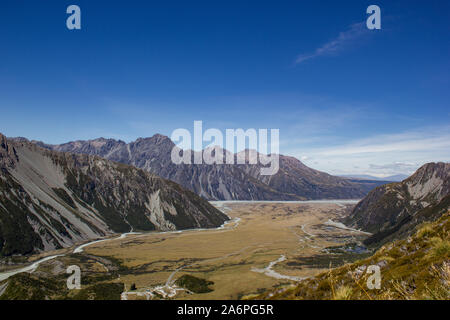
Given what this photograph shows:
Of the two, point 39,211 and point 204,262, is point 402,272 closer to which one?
point 204,262

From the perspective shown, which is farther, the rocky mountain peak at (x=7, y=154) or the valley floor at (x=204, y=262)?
the rocky mountain peak at (x=7, y=154)

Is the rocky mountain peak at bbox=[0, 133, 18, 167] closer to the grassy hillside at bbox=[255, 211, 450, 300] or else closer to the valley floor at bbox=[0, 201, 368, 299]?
the valley floor at bbox=[0, 201, 368, 299]

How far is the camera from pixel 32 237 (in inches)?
5094

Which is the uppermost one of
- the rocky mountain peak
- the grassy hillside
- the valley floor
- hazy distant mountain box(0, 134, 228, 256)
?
the rocky mountain peak

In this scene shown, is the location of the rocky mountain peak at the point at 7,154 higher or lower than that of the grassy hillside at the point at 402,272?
higher

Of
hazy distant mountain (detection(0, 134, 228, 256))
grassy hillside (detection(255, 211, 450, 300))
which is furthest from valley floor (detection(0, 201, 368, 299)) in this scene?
grassy hillside (detection(255, 211, 450, 300))

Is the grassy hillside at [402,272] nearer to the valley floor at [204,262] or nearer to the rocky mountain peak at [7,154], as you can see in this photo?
the valley floor at [204,262]

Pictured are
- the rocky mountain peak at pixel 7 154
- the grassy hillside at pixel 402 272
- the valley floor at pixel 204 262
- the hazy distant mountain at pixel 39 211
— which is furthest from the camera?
the rocky mountain peak at pixel 7 154

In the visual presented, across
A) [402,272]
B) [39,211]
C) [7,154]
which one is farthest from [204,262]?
[7,154]

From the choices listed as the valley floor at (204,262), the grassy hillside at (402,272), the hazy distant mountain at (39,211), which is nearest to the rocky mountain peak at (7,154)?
the hazy distant mountain at (39,211)

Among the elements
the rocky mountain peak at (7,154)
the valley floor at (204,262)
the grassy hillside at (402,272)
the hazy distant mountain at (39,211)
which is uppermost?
the rocky mountain peak at (7,154)
